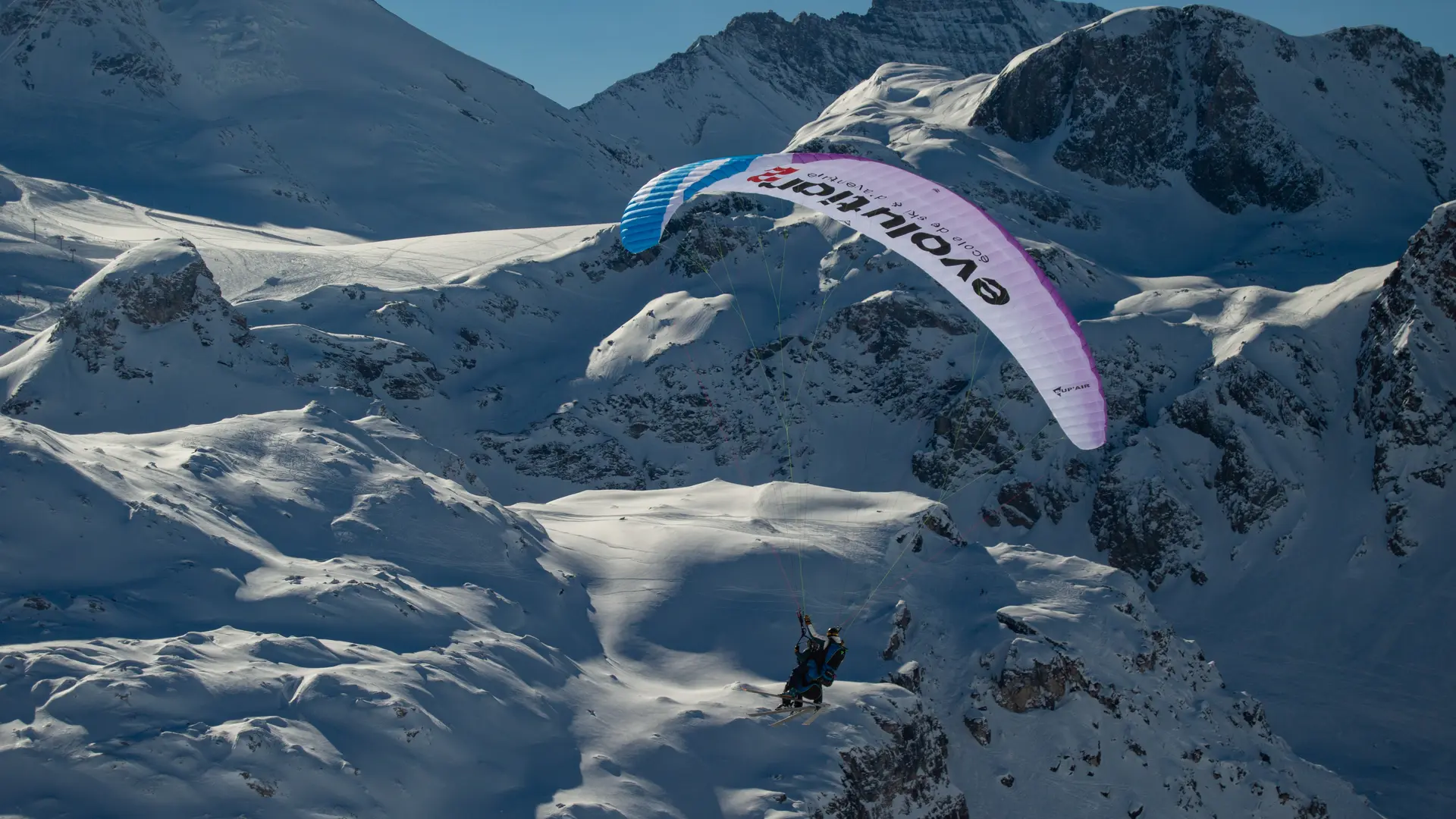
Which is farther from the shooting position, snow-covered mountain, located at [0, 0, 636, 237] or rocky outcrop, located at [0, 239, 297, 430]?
snow-covered mountain, located at [0, 0, 636, 237]

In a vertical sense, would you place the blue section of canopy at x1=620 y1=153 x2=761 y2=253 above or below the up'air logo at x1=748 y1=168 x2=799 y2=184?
below

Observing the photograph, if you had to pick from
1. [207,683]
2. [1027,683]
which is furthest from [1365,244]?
[207,683]

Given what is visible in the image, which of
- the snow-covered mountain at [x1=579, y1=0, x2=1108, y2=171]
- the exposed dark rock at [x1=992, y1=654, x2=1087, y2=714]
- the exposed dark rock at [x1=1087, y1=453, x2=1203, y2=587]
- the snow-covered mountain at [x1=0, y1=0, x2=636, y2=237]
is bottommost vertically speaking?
the exposed dark rock at [x1=992, y1=654, x2=1087, y2=714]

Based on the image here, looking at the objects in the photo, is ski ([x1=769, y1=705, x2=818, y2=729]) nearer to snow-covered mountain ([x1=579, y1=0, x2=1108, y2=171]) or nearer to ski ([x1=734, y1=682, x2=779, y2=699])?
ski ([x1=734, y1=682, x2=779, y2=699])

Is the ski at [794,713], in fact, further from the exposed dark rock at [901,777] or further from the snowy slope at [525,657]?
the exposed dark rock at [901,777]

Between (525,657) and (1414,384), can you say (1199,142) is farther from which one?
(525,657)

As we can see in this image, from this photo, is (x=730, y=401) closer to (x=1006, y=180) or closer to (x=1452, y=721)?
(x=1006, y=180)

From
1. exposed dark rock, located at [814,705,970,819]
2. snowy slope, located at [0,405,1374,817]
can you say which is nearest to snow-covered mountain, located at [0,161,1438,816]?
snowy slope, located at [0,405,1374,817]

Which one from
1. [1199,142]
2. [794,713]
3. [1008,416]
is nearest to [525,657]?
[794,713]

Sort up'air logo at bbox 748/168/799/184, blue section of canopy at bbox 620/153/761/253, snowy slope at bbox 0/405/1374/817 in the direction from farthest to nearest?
up'air logo at bbox 748/168/799/184
blue section of canopy at bbox 620/153/761/253
snowy slope at bbox 0/405/1374/817
